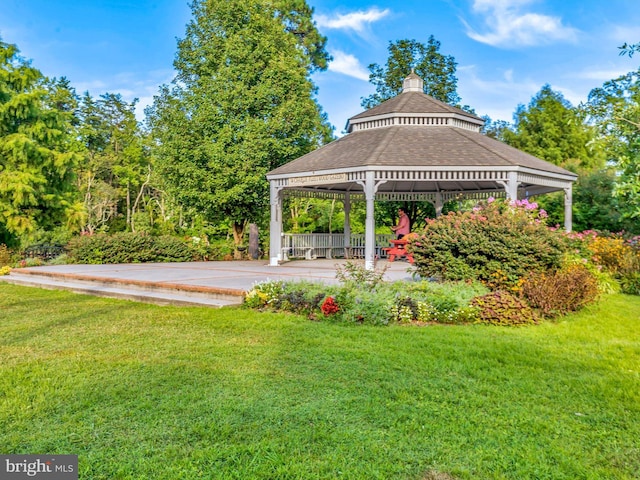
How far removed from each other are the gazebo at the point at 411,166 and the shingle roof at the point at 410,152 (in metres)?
0.03

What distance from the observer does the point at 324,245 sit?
1739 cm

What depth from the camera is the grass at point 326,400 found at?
2568 millimetres

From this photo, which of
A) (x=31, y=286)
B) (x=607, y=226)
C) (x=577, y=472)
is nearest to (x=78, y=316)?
(x=31, y=286)

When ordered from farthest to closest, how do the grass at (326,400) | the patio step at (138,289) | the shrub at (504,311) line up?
1. the patio step at (138,289)
2. the shrub at (504,311)
3. the grass at (326,400)

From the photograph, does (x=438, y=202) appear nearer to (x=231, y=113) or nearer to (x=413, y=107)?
(x=413, y=107)

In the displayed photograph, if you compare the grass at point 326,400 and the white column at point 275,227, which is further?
the white column at point 275,227

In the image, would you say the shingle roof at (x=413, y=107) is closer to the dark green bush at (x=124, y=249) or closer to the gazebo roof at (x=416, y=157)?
the gazebo roof at (x=416, y=157)

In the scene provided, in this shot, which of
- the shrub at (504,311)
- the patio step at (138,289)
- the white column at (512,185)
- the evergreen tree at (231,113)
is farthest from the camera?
the evergreen tree at (231,113)

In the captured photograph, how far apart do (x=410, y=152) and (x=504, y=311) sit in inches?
282

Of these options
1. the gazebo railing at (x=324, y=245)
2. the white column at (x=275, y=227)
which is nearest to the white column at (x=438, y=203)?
the gazebo railing at (x=324, y=245)

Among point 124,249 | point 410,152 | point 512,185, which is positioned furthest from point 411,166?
point 124,249

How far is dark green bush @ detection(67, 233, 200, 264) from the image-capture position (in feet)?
48.6

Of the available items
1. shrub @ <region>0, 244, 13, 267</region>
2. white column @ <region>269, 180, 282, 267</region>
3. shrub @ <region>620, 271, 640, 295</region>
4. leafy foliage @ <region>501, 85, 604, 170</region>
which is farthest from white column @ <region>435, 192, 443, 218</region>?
leafy foliage @ <region>501, 85, 604, 170</region>

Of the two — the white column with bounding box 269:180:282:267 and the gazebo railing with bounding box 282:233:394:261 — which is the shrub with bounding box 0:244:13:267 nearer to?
the white column with bounding box 269:180:282:267
